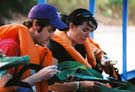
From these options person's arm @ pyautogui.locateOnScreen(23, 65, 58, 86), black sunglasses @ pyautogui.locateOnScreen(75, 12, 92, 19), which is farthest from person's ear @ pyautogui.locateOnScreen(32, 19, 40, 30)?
black sunglasses @ pyautogui.locateOnScreen(75, 12, 92, 19)

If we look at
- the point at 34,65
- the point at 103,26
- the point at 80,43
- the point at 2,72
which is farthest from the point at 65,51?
the point at 103,26

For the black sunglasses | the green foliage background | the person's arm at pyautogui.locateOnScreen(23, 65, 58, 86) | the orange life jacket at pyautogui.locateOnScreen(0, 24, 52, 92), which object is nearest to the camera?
the person's arm at pyautogui.locateOnScreen(23, 65, 58, 86)

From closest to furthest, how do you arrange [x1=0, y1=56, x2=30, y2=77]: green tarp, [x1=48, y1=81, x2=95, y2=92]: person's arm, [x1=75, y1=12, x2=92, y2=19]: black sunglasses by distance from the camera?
[x1=0, y1=56, x2=30, y2=77]: green tarp
[x1=48, y1=81, x2=95, y2=92]: person's arm
[x1=75, y1=12, x2=92, y2=19]: black sunglasses

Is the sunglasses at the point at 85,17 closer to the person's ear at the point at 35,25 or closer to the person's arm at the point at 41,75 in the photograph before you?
the person's ear at the point at 35,25

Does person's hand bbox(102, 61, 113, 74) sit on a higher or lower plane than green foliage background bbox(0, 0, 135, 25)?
lower

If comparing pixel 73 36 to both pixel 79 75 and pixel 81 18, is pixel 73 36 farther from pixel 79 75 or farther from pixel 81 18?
pixel 79 75

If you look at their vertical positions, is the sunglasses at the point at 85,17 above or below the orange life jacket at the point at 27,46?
above

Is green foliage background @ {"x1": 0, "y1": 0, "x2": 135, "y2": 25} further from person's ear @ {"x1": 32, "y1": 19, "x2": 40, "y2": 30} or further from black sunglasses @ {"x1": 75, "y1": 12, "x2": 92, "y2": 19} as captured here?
person's ear @ {"x1": 32, "y1": 19, "x2": 40, "y2": 30}

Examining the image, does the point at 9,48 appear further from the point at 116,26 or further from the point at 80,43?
the point at 116,26

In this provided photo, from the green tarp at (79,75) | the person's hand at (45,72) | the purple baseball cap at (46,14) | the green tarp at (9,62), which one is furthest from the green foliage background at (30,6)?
the green tarp at (9,62)

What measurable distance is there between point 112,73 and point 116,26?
509 inches

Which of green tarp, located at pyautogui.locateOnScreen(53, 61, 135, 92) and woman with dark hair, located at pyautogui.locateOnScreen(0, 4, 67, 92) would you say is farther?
green tarp, located at pyautogui.locateOnScreen(53, 61, 135, 92)

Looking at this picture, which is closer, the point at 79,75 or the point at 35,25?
the point at 35,25

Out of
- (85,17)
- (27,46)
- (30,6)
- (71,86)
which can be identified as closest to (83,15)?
(85,17)
